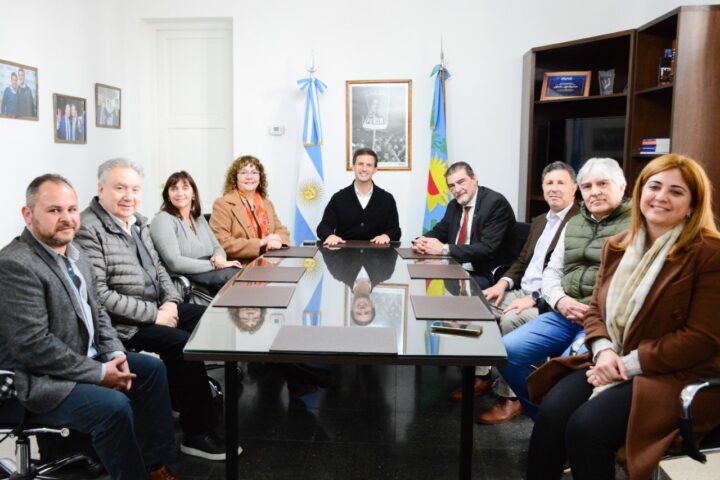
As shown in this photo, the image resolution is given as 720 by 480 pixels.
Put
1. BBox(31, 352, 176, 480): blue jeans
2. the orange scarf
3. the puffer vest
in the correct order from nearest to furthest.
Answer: BBox(31, 352, 176, 480): blue jeans < the puffer vest < the orange scarf

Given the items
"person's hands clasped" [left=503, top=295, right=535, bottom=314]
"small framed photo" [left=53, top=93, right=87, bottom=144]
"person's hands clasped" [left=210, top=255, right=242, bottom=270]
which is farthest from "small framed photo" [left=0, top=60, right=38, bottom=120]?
"person's hands clasped" [left=503, top=295, right=535, bottom=314]

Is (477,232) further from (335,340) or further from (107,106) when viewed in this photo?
(107,106)

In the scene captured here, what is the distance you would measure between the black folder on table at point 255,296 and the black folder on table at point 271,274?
0.12 m

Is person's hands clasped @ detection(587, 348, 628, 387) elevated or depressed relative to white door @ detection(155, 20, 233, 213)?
depressed

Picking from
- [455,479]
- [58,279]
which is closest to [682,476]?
[455,479]

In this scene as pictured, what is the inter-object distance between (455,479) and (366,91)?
3656 millimetres

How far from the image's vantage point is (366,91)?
5.33 m

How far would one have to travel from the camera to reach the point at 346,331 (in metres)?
1.96

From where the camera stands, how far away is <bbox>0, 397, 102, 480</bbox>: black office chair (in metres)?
1.89

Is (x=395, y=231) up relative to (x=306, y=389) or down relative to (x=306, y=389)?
up

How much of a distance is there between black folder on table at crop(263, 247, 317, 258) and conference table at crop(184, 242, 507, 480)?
57 centimetres

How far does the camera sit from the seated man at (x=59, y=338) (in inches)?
73.9

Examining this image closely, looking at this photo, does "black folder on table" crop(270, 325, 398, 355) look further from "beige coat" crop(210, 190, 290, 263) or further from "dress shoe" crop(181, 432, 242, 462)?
"beige coat" crop(210, 190, 290, 263)

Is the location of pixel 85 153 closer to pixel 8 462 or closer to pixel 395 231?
pixel 395 231
